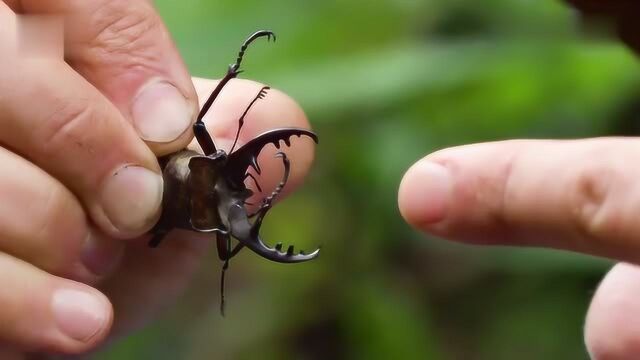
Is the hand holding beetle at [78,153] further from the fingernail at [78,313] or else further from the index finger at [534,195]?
the index finger at [534,195]

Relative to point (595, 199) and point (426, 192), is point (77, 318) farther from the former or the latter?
point (595, 199)

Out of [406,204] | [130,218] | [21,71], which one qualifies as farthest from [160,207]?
[406,204]

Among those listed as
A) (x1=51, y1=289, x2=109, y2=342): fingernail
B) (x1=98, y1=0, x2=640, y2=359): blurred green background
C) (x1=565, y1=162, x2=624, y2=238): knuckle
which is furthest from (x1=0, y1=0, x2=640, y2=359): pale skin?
(x1=98, y1=0, x2=640, y2=359): blurred green background

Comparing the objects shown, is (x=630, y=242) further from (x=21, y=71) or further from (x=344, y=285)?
(x=344, y=285)

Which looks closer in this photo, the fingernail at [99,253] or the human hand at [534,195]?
the human hand at [534,195]

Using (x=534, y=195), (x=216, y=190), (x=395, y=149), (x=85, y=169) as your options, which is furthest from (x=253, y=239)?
(x=395, y=149)

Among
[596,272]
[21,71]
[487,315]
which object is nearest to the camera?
[21,71]

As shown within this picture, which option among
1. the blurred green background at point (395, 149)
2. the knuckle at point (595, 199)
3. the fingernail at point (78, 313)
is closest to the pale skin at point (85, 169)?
the fingernail at point (78, 313)
